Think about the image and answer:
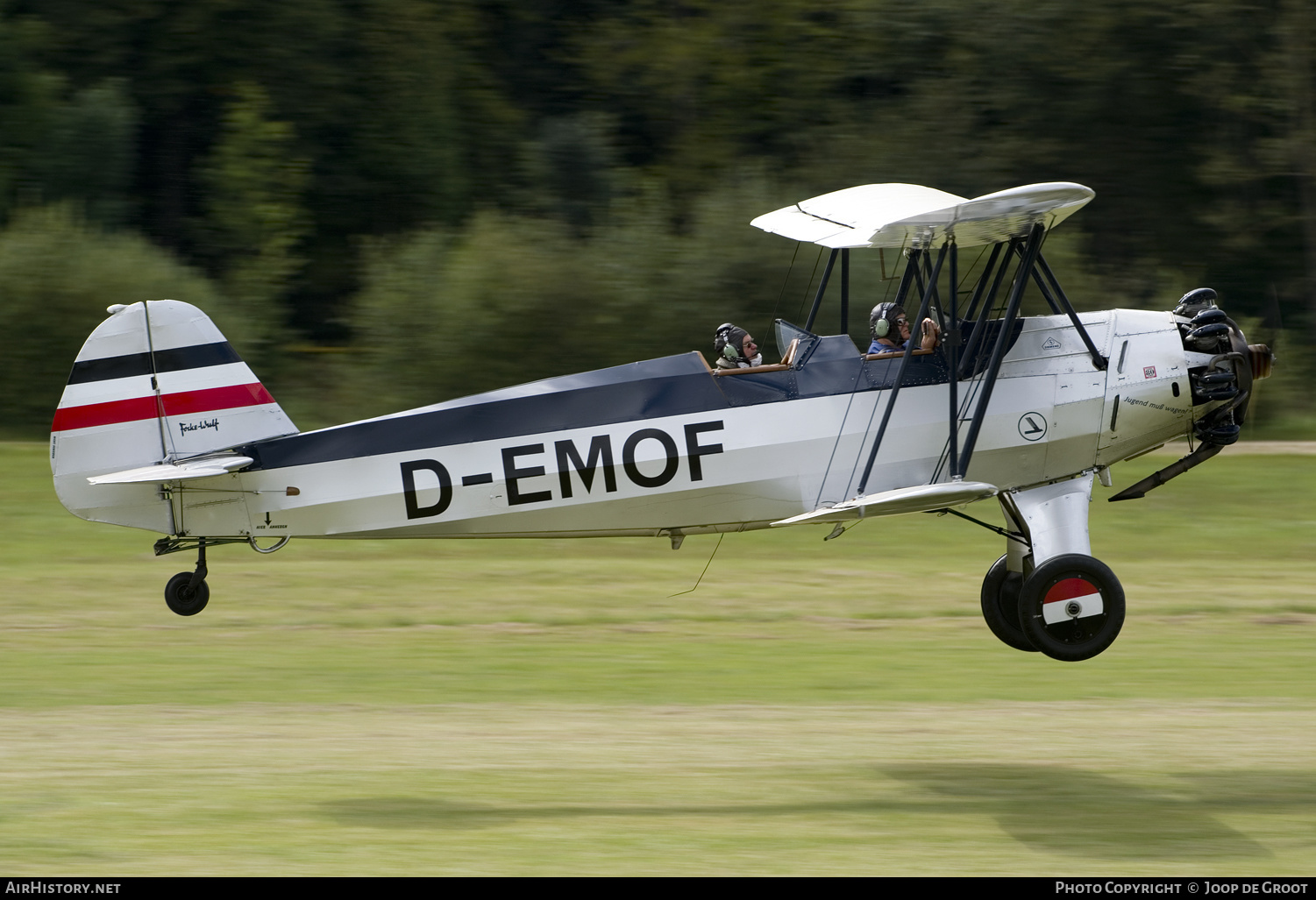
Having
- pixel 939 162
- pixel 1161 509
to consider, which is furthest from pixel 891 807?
pixel 939 162

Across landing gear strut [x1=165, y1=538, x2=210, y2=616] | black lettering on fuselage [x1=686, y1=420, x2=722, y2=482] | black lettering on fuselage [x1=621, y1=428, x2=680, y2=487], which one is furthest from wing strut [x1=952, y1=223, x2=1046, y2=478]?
landing gear strut [x1=165, y1=538, x2=210, y2=616]

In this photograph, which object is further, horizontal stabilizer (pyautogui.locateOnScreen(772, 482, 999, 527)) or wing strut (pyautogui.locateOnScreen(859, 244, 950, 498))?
wing strut (pyautogui.locateOnScreen(859, 244, 950, 498))

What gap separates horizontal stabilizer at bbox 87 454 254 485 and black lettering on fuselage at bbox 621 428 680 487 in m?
2.41

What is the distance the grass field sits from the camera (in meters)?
8.63

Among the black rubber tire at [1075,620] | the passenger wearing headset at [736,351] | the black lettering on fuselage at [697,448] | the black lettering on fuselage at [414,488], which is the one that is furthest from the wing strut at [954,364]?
the black lettering on fuselage at [414,488]

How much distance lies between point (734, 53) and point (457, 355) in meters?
20.3

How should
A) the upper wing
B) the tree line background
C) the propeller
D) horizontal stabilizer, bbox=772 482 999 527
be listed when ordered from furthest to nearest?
the tree line background < the propeller < the upper wing < horizontal stabilizer, bbox=772 482 999 527

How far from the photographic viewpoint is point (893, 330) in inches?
401

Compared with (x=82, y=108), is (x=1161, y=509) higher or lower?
lower

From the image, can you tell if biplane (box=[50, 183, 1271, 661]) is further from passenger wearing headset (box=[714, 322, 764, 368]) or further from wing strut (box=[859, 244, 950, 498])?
passenger wearing headset (box=[714, 322, 764, 368])

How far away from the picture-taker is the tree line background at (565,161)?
1037 inches

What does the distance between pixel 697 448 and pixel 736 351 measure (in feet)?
2.40
